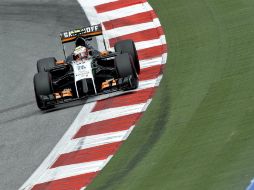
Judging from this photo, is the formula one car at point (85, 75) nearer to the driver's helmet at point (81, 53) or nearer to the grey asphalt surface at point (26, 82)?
the driver's helmet at point (81, 53)

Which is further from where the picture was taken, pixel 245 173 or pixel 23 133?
pixel 23 133

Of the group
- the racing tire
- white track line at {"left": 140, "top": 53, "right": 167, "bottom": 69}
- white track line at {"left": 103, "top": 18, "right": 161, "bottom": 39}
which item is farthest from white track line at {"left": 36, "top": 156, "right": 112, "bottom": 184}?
white track line at {"left": 103, "top": 18, "right": 161, "bottom": 39}

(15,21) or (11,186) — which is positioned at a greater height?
(15,21)

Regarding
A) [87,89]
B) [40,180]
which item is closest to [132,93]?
[87,89]

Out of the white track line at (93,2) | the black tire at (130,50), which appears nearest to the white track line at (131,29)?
the white track line at (93,2)

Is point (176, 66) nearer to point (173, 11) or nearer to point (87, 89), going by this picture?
point (87, 89)

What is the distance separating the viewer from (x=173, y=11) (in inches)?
995

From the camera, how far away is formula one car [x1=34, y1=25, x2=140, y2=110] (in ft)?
65.6

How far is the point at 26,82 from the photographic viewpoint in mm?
22234

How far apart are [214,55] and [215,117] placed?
357 centimetres

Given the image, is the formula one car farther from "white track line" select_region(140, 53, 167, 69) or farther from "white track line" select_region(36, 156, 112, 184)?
"white track line" select_region(36, 156, 112, 184)

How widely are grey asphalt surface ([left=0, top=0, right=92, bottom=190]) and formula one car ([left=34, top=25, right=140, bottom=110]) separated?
0.34 meters

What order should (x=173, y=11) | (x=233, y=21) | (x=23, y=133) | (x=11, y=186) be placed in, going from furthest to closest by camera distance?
(x=173, y=11) < (x=233, y=21) < (x=23, y=133) < (x=11, y=186)

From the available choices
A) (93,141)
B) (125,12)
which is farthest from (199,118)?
(125,12)
